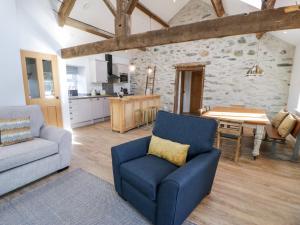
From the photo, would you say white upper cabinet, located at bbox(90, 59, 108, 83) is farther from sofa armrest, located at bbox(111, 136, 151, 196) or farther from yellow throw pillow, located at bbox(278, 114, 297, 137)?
yellow throw pillow, located at bbox(278, 114, 297, 137)

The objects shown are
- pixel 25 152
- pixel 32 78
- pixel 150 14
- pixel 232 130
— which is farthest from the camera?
pixel 150 14

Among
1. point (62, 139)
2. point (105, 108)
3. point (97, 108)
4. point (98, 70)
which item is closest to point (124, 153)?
point (62, 139)

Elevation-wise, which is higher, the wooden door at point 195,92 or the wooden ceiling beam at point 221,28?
the wooden ceiling beam at point 221,28

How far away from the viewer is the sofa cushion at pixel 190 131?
5.98 ft

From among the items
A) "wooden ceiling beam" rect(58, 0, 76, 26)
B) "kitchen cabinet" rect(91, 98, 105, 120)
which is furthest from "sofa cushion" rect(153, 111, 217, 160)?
"kitchen cabinet" rect(91, 98, 105, 120)

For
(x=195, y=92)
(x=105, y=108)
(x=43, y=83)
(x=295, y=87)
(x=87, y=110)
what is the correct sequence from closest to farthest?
(x=43, y=83)
(x=295, y=87)
(x=87, y=110)
(x=105, y=108)
(x=195, y=92)

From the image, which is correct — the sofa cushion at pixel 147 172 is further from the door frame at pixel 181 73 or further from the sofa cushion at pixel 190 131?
the door frame at pixel 181 73

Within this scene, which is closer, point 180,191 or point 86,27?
point 180,191

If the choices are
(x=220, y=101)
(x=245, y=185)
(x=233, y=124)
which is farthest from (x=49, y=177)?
(x=220, y=101)

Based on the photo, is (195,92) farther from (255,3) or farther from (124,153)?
(124,153)

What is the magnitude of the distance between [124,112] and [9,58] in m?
2.62

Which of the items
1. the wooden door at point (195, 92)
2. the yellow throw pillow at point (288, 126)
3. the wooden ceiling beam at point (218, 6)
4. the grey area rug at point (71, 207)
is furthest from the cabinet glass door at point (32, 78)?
the wooden door at point (195, 92)

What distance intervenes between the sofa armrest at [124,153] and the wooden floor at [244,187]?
0.57 metres

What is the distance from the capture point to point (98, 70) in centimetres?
569
